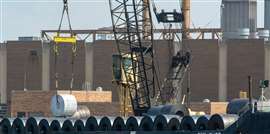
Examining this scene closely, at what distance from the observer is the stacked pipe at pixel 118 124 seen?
49000 millimetres

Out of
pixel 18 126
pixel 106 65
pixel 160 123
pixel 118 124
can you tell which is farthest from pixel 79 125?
pixel 106 65

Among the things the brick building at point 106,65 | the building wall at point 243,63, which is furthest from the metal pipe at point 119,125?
the building wall at point 243,63

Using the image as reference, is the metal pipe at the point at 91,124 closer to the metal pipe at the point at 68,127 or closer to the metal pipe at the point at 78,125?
the metal pipe at the point at 78,125

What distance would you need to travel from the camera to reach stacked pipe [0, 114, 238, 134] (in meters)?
49.0

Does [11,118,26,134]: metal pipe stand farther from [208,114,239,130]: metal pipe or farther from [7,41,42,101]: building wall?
[7,41,42,101]: building wall

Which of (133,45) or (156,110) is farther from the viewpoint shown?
(133,45)

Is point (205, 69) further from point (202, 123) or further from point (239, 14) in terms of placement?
point (202, 123)

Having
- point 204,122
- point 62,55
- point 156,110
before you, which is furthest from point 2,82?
point 204,122

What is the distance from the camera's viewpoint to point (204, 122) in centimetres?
4925

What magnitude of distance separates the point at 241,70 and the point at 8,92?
1119 inches

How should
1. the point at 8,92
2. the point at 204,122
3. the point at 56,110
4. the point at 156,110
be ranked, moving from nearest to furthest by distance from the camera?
the point at 204,122 < the point at 156,110 < the point at 56,110 < the point at 8,92

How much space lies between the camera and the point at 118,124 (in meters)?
53.6

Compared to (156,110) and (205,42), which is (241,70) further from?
(156,110)

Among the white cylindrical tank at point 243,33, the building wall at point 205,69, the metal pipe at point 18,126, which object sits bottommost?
the metal pipe at point 18,126
